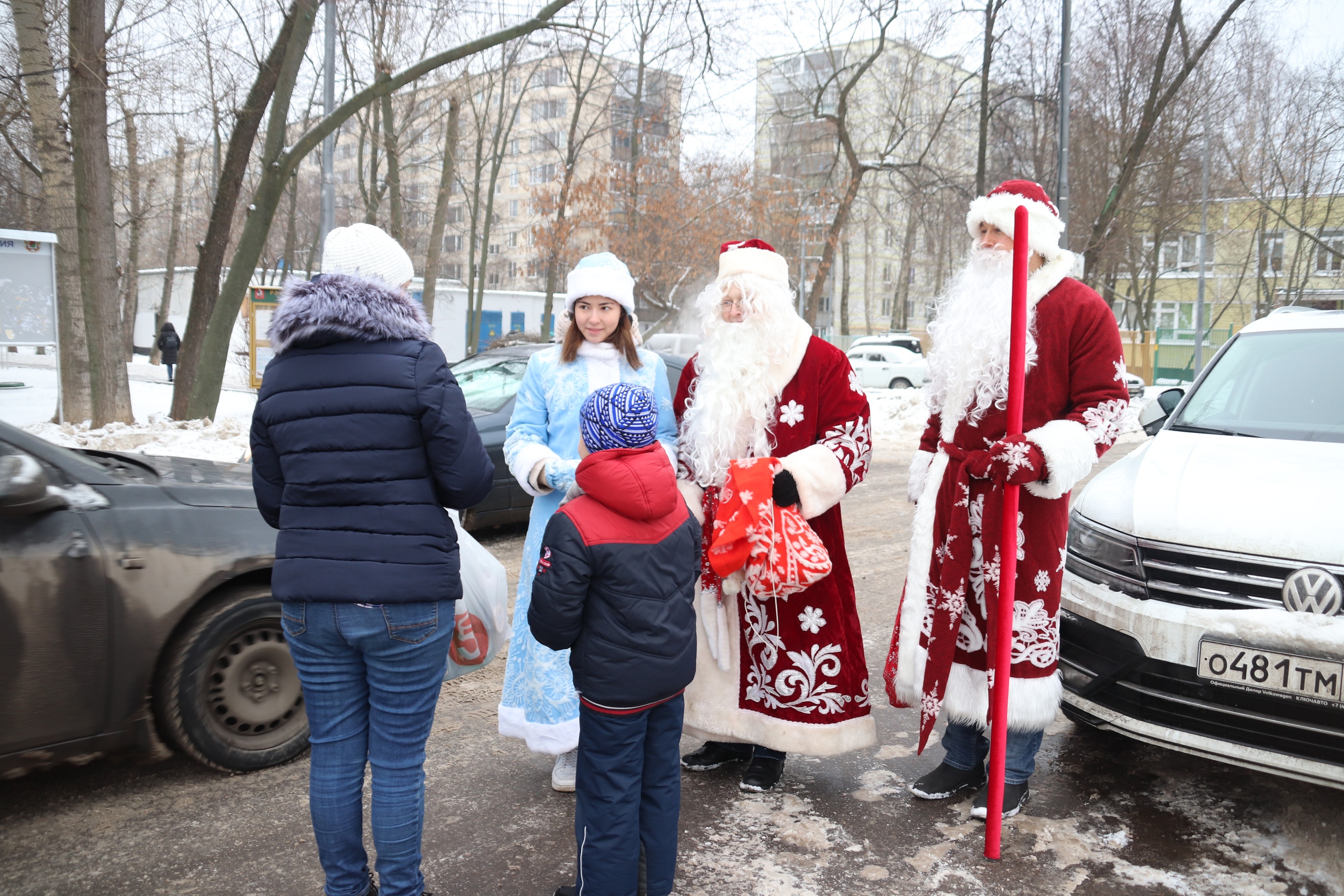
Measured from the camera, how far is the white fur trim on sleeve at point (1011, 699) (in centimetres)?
309

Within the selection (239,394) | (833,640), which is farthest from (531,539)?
(239,394)

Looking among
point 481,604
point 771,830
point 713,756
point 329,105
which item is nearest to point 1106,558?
point 771,830

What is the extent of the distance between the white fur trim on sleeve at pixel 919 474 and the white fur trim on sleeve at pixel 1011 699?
61 cm

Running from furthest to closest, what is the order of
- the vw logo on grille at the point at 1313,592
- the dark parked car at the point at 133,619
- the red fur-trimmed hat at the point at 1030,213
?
the red fur-trimmed hat at the point at 1030,213
the dark parked car at the point at 133,619
the vw logo on grille at the point at 1313,592

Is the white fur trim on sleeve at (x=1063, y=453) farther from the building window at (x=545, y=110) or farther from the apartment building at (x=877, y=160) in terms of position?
the building window at (x=545, y=110)

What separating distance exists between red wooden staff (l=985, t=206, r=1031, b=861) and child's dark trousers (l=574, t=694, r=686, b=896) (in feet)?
3.39

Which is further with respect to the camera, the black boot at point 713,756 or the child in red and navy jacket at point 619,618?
the black boot at point 713,756

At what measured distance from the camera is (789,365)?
10.9 feet

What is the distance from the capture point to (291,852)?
9.64 ft

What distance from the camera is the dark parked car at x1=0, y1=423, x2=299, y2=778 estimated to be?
2881 millimetres

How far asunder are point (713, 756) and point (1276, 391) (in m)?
2.84

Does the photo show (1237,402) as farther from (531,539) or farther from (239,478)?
(239,478)

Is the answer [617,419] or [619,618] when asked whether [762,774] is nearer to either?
[619,618]

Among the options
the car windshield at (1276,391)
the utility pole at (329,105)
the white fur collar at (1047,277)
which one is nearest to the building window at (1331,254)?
the car windshield at (1276,391)
